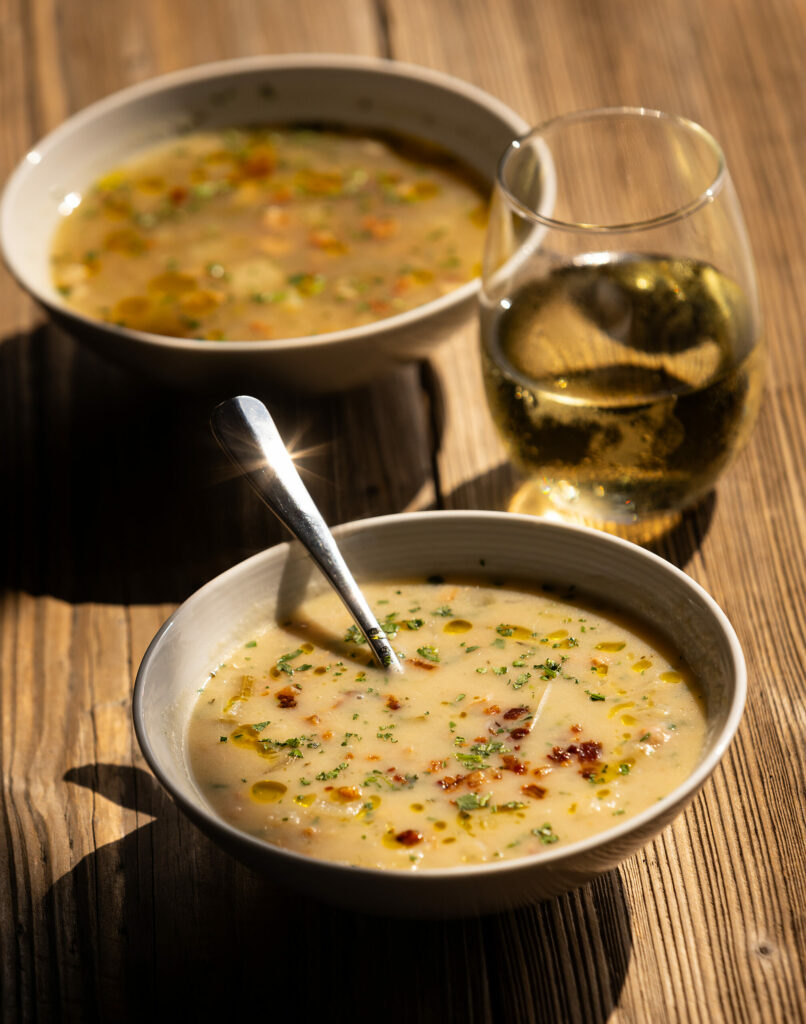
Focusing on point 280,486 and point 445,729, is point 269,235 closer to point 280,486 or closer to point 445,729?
point 280,486

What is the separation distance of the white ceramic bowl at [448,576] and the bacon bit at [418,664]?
15 cm

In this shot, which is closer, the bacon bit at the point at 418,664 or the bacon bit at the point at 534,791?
the bacon bit at the point at 534,791

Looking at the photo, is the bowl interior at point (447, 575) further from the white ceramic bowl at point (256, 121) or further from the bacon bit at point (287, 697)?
the white ceramic bowl at point (256, 121)

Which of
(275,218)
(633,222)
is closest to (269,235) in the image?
(275,218)

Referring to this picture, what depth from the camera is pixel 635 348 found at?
1.71 meters

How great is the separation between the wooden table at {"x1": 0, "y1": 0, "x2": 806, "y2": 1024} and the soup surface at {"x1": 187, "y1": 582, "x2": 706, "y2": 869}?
0.56ft

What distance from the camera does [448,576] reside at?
5.01ft

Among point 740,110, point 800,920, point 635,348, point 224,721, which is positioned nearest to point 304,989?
point 224,721

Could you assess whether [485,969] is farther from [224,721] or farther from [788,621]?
[788,621]

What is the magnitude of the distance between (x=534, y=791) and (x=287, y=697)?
299 millimetres

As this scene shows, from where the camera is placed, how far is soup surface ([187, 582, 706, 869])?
121 cm

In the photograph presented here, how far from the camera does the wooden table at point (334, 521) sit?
1.29 metres

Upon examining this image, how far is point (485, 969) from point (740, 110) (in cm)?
186

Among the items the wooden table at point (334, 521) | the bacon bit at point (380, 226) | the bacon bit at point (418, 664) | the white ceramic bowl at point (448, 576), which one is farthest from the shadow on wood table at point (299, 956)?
the bacon bit at point (380, 226)
